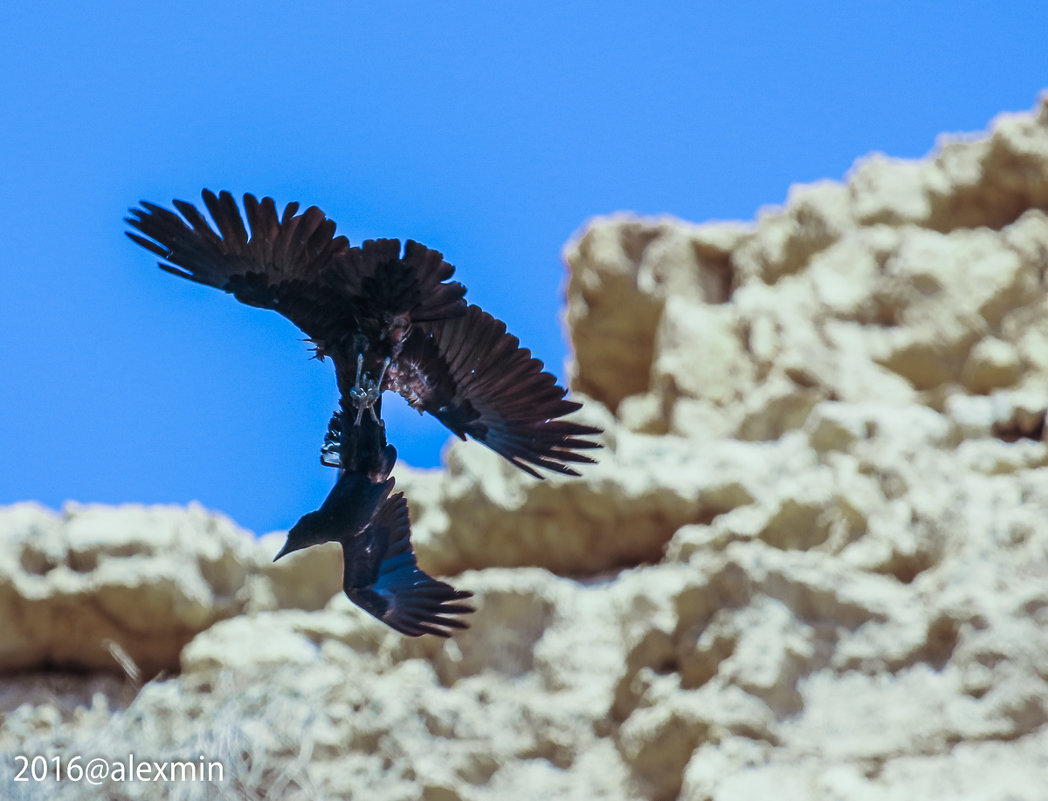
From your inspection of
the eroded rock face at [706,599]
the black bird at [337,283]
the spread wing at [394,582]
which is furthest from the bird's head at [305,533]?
the eroded rock face at [706,599]

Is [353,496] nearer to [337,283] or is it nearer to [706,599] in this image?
[337,283]

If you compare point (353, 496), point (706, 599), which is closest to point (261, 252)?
point (353, 496)

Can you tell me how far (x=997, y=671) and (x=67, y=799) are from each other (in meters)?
4.71

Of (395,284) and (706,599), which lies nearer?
(395,284)

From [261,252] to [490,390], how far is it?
0.99 meters

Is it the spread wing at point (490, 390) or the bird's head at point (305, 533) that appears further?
the spread wing at point (490, 390)

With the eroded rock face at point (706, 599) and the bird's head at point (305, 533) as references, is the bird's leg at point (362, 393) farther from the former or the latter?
the eroded rock face at point (706, 599)

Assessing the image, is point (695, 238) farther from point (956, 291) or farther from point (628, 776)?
point (628, 776)

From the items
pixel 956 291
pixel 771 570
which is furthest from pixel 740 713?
pixel 956 291

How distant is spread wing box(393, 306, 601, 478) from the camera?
4.75 meters

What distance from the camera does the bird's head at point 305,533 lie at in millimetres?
4039

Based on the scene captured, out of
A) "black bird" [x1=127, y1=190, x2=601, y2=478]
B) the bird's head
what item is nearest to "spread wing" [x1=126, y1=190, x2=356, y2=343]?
"black bird" [x1=127, y1=190, x2=601, y2=478]

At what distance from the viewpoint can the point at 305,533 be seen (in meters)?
4.05

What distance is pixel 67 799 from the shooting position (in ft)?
22.9
